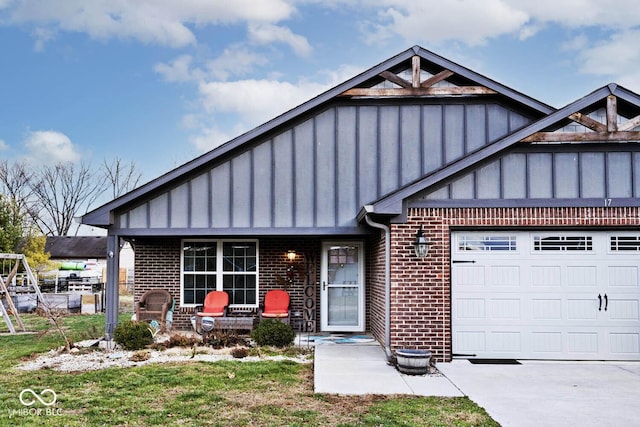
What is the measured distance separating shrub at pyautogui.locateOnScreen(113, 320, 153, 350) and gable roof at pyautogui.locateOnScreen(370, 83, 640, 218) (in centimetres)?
466

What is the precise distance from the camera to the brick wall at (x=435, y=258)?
964cm

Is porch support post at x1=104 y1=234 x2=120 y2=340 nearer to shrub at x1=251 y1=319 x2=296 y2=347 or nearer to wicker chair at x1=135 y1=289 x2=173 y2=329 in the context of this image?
wicker chair at x1=135 y1=289 x2=173 y2=329

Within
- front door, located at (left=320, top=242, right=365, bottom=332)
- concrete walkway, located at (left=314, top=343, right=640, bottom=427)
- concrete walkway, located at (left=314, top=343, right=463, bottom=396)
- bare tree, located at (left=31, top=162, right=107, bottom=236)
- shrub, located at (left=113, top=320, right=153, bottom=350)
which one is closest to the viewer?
concrete walkway, located at (left=314, top=343, right=640, bottom=427)

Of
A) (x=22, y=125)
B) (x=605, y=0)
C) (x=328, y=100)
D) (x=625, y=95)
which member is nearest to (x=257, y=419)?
(x=328, y=100)

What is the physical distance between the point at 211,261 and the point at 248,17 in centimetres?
934

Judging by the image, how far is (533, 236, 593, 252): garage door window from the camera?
9.82 m

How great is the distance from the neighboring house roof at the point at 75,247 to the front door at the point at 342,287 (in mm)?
28735

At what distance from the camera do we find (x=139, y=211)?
37.3 feet

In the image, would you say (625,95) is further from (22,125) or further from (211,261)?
(22,125)

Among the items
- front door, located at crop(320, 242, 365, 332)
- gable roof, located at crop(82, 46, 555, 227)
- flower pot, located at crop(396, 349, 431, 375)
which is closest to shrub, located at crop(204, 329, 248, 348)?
front door, located at crop(320, 242, 365, 332)

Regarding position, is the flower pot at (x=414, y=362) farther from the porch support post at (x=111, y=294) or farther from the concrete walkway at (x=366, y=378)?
the porch support post at (x=111, y=294)

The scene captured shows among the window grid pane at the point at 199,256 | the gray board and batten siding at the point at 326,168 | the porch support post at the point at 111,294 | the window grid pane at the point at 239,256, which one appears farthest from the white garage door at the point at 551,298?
the porch support post at the point at 111,294

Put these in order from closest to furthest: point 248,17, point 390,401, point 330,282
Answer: point 390,401 < point 330,282 < point 248,17

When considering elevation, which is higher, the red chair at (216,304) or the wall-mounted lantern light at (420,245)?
the wall-mounted lantern light at (420,245)
